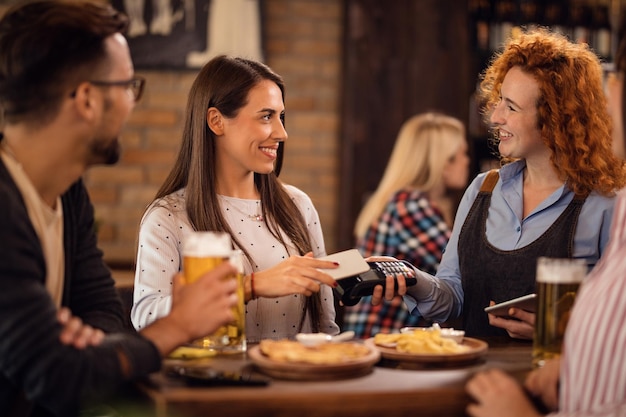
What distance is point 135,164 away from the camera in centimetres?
529

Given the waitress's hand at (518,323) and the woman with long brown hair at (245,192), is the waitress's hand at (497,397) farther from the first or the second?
the woman with long brown hair at (245,192)

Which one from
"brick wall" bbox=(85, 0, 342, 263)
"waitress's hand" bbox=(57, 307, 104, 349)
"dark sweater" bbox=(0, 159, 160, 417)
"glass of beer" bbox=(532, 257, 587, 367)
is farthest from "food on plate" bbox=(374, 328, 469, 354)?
"brick wall" bbox=(85, 0, 342, 263)

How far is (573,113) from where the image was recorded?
244 cm

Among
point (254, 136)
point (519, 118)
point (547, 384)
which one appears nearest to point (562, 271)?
point (547, 384)

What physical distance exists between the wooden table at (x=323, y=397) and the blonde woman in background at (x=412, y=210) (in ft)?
7.79

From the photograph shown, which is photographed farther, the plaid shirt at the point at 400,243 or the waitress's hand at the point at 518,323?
the plaid shirt at the point at 400,243

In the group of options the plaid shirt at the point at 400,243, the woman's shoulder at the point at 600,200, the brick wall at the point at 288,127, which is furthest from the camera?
the brick wall at the point at 288,127

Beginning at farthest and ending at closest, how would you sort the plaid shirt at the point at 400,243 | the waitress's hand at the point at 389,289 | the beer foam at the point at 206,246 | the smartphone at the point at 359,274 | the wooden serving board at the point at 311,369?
the plaid shirt at the point at 400,243
the waitress's hand at the point at 389,289
the smartphone at the point at 359,274
the beer foam at the point at 206,246
the wooden serving board at the point at 311,369

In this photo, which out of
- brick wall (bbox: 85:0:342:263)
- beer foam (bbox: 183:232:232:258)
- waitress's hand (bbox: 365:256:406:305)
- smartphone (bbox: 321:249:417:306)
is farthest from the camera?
brick wall (bbox: 85:0:342:263)

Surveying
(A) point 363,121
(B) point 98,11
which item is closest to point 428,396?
(B) point 98,11

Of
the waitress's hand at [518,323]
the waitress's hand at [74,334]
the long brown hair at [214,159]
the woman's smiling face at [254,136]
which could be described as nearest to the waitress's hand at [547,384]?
the waitress's hand at [518,323]

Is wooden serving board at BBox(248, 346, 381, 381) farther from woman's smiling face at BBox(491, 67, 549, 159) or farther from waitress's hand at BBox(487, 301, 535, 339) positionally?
woman's smiling face at BBox(491, 67, 549, 159)

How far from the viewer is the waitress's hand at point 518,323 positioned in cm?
211

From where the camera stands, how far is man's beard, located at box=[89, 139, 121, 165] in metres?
1.72
